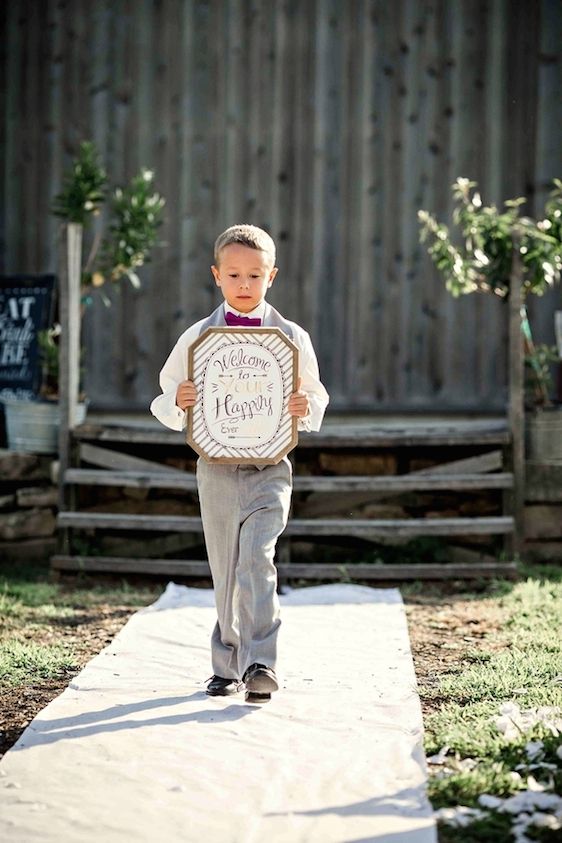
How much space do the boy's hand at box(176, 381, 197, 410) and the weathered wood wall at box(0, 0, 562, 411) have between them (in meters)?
4.36

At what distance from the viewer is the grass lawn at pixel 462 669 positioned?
3.01 meters

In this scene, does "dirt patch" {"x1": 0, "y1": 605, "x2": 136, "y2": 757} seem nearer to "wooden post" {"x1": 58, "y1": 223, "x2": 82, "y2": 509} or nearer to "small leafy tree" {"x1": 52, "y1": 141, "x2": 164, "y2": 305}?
"wooden post" {"x1": 58, "y1": 223, "x2": 82, "y2": 509}

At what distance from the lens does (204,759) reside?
3338 millimetres

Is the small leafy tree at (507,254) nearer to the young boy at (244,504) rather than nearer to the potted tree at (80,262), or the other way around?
the potted tree at (80,262)

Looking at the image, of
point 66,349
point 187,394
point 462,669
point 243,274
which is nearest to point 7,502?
point 66,349

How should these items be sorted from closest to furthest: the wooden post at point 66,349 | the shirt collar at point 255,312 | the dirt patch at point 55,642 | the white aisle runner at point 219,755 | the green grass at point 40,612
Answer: the white aisle runner at point 219,755 → the dirt patch at point 55,642 → the shirt collar at point 255,312 → the green grass at point 40,612 → the wooden post at point 66,349

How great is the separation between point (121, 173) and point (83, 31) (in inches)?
41.1

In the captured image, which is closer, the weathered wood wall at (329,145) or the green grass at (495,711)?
the green grass at (495,711)

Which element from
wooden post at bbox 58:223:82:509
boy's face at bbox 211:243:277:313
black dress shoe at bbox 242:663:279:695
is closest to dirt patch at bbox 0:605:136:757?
black dress shoe at bbox 242:663:279:695

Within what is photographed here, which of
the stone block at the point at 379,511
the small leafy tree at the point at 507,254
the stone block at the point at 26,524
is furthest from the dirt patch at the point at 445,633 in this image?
the stone block at the point at 26,524

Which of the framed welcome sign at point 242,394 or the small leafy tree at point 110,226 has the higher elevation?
the small leafy tree at point 110,226

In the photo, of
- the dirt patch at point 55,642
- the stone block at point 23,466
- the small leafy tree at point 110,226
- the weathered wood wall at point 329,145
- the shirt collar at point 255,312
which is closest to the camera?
the dirt patch at point 55,642

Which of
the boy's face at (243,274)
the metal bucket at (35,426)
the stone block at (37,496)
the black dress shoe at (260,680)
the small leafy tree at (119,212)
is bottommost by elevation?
the black dress shoe at (260,680)

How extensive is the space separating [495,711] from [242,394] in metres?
1.35
